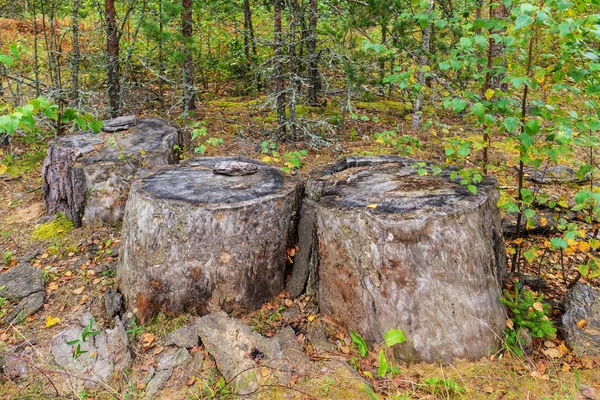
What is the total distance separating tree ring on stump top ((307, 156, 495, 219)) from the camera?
2.78 m

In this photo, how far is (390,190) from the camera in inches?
123

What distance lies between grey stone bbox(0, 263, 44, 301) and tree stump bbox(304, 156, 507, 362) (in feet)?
8.79

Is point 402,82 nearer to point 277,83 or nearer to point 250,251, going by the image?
point 250,251

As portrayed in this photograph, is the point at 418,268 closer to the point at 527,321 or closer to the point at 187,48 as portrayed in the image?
the point at 527,321

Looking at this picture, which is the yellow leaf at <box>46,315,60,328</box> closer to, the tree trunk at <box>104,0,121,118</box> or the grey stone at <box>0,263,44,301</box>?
the grey stone at <box>0,263,44,301</box>

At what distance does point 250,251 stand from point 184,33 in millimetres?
5340

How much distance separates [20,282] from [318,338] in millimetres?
2812

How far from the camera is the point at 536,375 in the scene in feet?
8.39

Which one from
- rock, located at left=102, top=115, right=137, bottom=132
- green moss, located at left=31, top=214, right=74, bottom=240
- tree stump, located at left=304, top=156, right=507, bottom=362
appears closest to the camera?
tree stump, located at left=304, top=156, right=507, bottom=362

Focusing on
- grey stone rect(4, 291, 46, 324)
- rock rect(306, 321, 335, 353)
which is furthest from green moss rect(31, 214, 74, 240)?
rock rect(306, 321, 335, 353)

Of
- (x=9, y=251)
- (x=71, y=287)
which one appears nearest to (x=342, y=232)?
(x=71, y=287)

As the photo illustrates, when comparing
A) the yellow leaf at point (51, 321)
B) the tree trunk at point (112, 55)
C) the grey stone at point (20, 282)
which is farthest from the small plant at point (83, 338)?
A: the tree trunk at point (112, 55)

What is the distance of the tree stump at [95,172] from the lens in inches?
178

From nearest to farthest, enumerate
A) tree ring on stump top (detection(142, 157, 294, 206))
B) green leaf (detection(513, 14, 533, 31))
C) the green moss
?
green leaf (detection(513, 14, 533, 31)), tree ring on stump top (detection(142, 157, 294, 206)), the green moss
